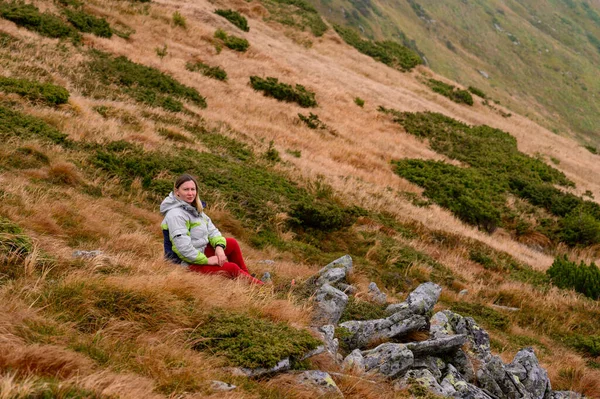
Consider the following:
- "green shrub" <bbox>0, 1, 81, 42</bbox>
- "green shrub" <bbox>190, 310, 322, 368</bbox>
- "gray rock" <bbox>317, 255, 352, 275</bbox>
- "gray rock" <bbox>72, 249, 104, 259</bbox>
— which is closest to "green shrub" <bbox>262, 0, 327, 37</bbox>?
"green shrub" <bbox>0, 1, 81, 42</bbox>

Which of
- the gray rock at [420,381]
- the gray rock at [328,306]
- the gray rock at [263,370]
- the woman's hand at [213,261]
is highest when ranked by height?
the gray rock at [263,370]

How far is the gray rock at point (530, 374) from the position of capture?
5.70m

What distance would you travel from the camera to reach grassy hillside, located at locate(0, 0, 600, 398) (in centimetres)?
384

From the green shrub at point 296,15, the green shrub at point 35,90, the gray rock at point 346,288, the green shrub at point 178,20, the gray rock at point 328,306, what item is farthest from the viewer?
the green shrub at point 296,15

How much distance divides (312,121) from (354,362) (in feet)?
59.3

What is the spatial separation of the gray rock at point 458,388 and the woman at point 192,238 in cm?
247

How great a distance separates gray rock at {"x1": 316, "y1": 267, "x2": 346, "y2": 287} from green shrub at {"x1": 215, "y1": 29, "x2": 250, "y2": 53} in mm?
23223

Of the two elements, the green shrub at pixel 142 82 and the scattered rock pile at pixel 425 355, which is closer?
the scattered rock pile at pixel 425 355

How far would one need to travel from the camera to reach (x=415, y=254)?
11398 millimetres

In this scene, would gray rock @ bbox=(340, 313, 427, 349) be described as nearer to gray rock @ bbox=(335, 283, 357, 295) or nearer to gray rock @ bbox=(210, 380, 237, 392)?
gray rock @ bbox=(335, 283, 357, 295)

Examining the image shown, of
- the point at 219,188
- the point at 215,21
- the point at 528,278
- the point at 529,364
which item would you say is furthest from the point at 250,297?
the point at 215,21

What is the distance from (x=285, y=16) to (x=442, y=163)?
81.6 ft

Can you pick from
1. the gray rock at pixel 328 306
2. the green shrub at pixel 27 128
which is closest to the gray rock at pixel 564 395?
the gray rock at pixel 328 306

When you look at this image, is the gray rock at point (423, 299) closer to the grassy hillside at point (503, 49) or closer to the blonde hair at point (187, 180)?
the blonde hair at point (187, 180)
